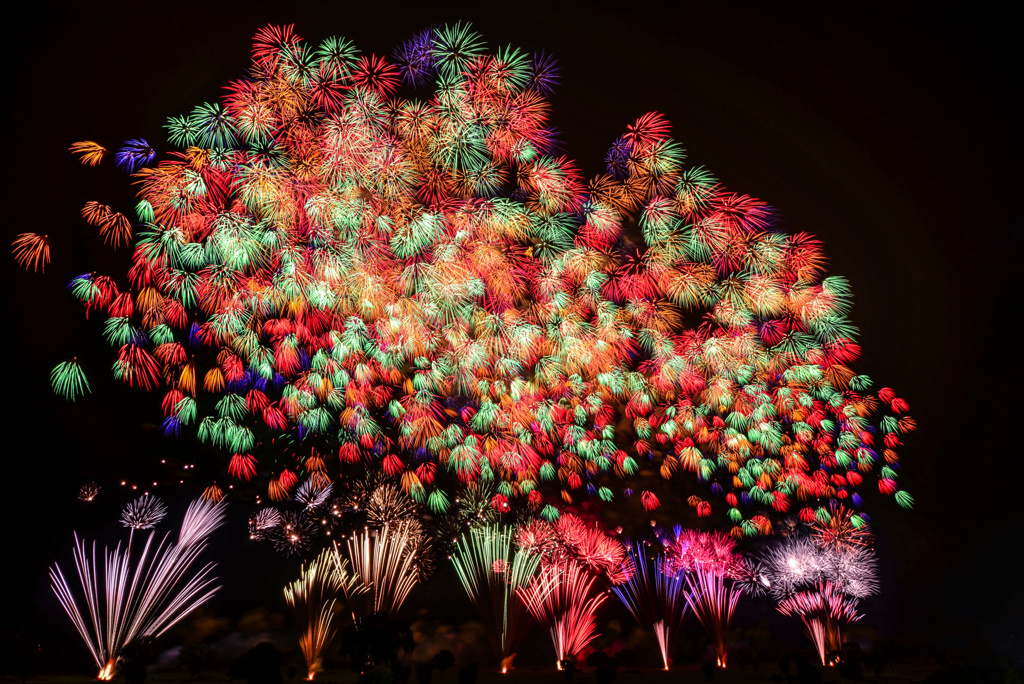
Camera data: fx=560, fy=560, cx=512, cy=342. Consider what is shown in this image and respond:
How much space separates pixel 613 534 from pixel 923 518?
46.5 ft

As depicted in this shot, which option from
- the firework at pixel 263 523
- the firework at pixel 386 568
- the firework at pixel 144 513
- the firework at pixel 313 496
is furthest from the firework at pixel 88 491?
the firework at pixel 386 568

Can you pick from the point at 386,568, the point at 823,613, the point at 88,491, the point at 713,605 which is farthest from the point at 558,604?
the point at 88,491

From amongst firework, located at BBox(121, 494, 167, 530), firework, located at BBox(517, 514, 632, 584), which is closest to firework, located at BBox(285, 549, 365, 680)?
firework, located at BBox(121, 494, 167, 530)

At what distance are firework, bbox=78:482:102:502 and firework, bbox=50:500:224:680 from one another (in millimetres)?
1330

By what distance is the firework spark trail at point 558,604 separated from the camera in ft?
56.5

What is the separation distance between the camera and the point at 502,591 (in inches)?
685

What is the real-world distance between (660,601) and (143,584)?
17.5m

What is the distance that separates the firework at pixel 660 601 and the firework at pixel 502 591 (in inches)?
175

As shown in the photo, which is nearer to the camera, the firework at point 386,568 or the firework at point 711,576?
the firework at point 386,568

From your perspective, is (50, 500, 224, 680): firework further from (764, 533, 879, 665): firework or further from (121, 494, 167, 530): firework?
(764, 533, 879, 665): firework

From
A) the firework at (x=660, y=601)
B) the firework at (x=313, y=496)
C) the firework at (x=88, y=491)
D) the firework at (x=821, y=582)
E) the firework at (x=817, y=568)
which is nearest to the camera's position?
the firework at (x=660, y=601)

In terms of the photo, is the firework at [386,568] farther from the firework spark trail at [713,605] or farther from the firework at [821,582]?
the firework at [821,582]

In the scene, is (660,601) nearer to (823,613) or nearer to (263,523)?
(823,613)

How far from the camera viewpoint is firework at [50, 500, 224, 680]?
15.8m
